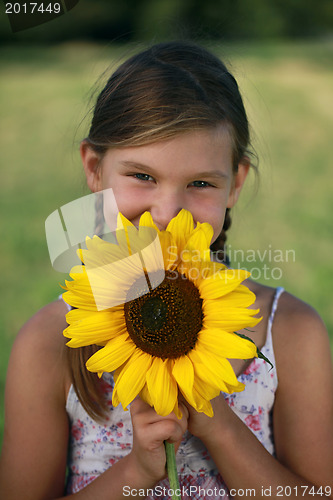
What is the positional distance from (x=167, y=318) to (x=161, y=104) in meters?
0.67

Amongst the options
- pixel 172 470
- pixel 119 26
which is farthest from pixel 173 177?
pixel 119 26

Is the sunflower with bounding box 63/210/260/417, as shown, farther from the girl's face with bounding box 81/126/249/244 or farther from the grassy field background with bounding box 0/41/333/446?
the grassy field background with bounding box 0/41/333/446

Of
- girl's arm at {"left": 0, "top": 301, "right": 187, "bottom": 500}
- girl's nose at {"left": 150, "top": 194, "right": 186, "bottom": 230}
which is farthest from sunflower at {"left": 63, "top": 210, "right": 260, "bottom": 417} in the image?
girl's arm at {"left": 0, "top": 301, "right": 187, "bottom": 500}

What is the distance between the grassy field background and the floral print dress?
2.08 feet

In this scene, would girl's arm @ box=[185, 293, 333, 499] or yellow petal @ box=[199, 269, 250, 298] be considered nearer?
yellow petal @ box=[199, 269, 250, 298]

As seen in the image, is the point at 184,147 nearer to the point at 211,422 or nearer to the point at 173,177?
the point at 173,177

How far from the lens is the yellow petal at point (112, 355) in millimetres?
905

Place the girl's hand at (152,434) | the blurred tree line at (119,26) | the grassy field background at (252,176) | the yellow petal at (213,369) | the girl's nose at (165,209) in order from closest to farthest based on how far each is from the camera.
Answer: the yellow petal at (213,369) → the girl's hand at (152,434) → the girl's nose at (165,209) → the blurred tree line at (119,26) → the grassy field background at (252,176)

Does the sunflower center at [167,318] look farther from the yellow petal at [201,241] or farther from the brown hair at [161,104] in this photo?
the brown hair at [161,104]

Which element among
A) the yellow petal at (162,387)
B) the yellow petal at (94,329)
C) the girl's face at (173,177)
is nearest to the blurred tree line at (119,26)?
the girl's face at (173,177)

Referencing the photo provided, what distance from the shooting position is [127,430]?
1533 mm

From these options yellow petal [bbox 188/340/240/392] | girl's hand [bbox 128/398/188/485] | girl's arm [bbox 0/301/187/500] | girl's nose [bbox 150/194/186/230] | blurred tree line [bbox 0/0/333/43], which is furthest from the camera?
blurred tree line [bbox 0/0/333/43]

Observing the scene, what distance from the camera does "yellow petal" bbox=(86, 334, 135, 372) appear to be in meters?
0.90

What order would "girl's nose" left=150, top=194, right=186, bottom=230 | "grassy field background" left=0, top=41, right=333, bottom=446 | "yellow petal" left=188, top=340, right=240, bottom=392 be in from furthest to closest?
"grassy field background" left=0, top=41, right=333, bottom=446
"girl's nose" left=150, top=194, right=186, bottom=230
"yellow petal" left=188, top=340, right=240, bottom=392
